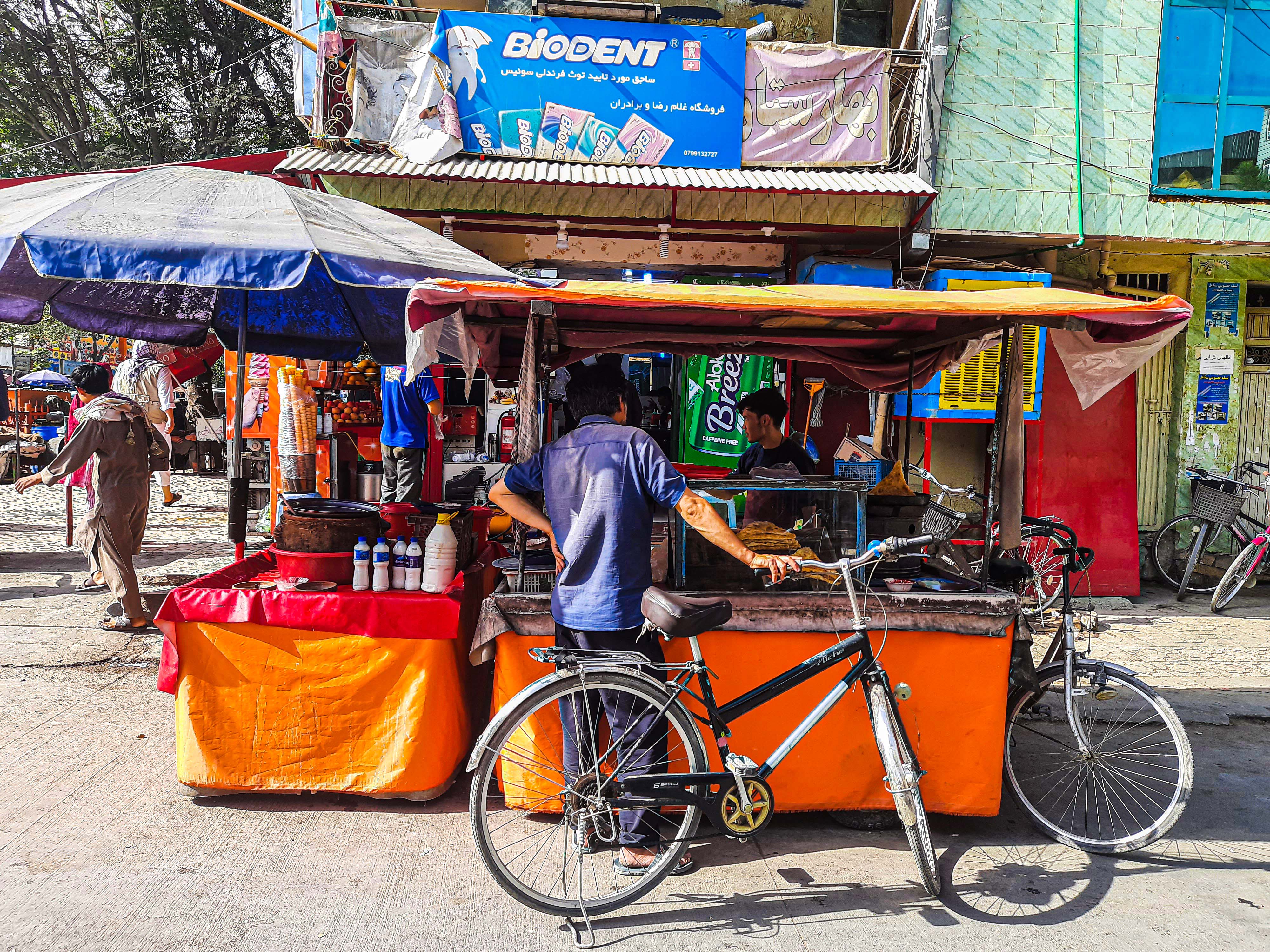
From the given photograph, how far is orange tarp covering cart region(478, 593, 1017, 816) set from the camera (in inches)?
144

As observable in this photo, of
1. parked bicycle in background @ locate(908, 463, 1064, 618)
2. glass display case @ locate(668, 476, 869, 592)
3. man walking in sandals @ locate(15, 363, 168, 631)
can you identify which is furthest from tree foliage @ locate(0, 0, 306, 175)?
glass display case @ locate(668, 476, 869, 592)

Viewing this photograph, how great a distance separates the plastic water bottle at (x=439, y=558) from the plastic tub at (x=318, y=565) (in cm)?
39

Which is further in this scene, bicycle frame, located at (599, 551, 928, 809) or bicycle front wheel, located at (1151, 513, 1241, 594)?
bicycle front wheel, located at (1151, 513, 1241, 594)

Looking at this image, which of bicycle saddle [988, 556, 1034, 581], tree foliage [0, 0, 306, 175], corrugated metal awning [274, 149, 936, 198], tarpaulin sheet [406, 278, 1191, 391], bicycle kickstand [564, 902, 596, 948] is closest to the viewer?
bicycle kickstand [564, 902, 596, 948]

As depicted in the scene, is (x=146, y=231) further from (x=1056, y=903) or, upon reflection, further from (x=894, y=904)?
(x=1056, y=903)

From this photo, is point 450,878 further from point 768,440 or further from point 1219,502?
point 1219,502

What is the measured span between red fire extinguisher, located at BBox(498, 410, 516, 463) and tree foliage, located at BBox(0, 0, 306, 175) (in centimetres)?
1214

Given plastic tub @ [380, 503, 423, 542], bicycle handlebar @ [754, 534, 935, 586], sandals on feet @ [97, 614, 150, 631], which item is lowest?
sandals on feet @ [97, 614, 150, 631]

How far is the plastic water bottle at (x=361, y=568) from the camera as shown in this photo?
3.93m

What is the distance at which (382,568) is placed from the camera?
3920mm

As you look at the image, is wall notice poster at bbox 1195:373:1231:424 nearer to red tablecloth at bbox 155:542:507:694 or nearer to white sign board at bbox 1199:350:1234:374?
white sign board at bbox 1199:350:1234:374

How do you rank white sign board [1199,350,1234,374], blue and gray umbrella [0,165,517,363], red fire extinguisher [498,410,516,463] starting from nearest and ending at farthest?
blue and gray umbrella [0,165,517,363] < red fire extinguisher [498,410,516,463] < white sign board [1199,350,1234,374]

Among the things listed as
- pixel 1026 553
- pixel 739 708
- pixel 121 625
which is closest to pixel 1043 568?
pixel 1026 553

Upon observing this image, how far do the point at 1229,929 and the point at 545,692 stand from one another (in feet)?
8.80
